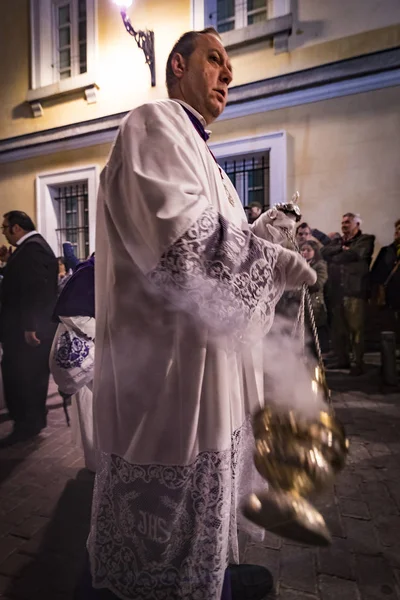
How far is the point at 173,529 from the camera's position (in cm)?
116

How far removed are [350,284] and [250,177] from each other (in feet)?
11.0

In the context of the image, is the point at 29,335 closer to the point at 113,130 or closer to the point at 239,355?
the point at 239,355

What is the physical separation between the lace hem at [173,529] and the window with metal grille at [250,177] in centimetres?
704

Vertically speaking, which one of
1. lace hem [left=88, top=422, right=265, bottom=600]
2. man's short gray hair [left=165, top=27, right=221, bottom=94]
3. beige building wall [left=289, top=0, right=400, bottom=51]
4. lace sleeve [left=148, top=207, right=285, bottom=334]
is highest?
beige building wall [left=289, top=0, right=400, bottom=51]

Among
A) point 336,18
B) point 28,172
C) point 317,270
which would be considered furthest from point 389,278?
point 28,172

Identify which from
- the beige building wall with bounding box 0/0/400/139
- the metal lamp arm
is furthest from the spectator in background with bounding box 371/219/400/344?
the metal lamp arm

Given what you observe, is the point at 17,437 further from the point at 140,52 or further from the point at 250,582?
the point at 140,52

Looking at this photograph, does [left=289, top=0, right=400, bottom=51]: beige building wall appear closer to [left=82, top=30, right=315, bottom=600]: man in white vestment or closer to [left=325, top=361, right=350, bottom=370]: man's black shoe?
[left=325, top=361, right=350, bottom=370]: man's black shoe

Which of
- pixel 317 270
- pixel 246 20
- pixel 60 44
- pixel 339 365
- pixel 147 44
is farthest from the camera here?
pixel 60 44

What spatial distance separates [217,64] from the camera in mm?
1495

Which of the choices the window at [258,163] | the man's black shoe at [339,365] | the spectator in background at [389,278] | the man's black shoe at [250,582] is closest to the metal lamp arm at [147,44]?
the window at [258,163]

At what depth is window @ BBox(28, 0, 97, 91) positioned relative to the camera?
888cm

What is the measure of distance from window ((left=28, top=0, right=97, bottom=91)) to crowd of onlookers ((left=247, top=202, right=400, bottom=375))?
6179 mm

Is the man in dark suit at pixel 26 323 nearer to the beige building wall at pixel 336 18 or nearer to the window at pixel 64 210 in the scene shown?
the window at pixel 64 210
